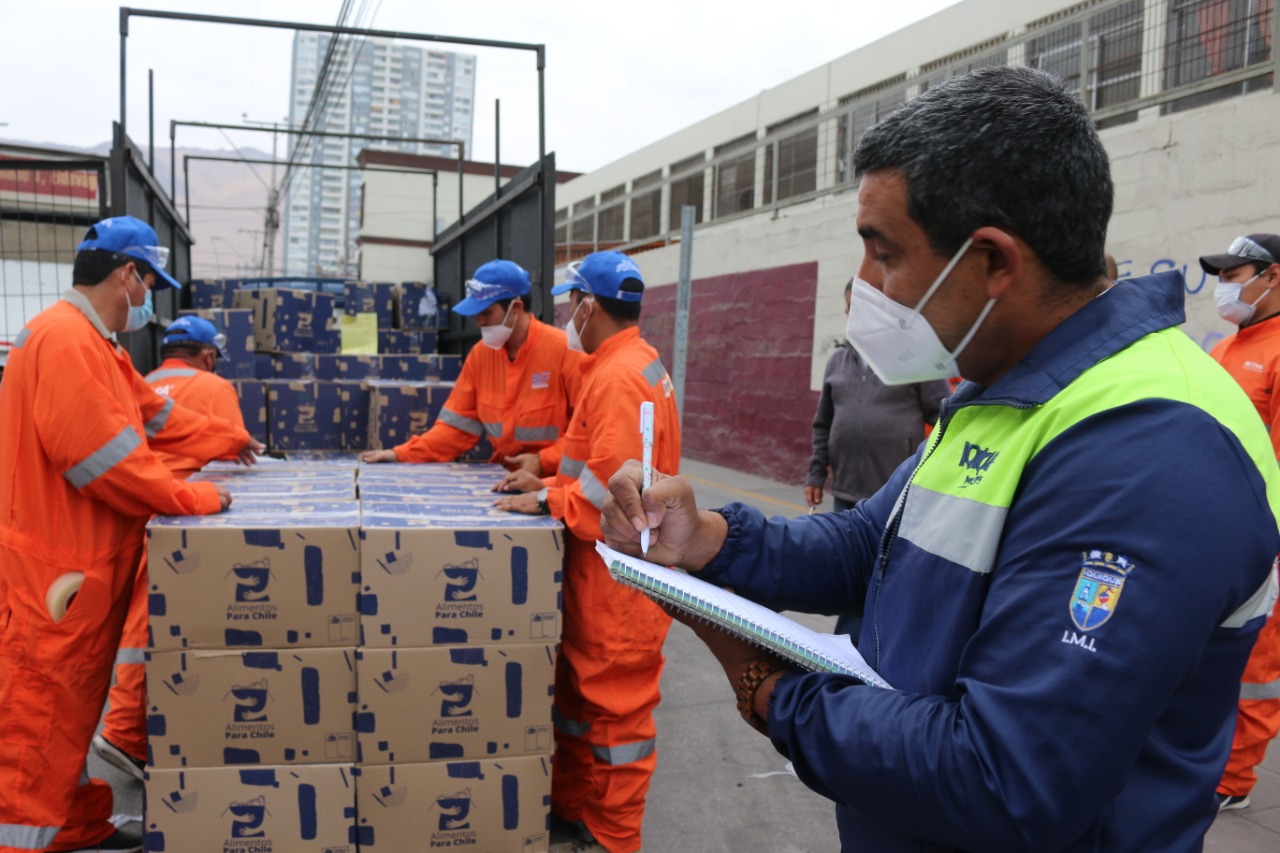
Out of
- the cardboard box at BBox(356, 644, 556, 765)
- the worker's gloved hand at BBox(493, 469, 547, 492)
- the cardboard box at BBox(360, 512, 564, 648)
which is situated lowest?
the cardboard box at BBox(356, 644, 556, 765)

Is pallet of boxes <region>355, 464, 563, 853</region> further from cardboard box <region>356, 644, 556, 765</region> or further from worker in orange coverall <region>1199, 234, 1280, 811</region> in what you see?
worker in orange coverall <region>1199, 234, 1280, 811</region>

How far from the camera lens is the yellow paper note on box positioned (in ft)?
21.9

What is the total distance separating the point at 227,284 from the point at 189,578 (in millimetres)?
4803

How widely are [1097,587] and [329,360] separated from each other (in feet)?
19.0

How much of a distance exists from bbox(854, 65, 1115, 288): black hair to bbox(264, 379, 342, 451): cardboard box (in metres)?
4.64

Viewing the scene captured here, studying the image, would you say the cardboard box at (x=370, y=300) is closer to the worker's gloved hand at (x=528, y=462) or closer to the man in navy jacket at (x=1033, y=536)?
the worker's gloved hand at (x=528, y=462)

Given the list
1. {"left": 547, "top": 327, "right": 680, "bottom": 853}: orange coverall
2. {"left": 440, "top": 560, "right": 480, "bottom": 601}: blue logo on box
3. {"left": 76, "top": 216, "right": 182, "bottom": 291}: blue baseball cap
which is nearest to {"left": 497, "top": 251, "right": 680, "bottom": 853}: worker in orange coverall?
{"left": 547, "top": 327, "right": 680, "bottom": 853}: orange coverall

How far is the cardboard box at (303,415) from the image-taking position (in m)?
5.06

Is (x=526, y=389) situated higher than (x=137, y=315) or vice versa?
(x=137, y=315)

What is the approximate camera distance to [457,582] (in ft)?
9.05

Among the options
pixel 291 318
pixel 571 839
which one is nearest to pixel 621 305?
pixel 571 839

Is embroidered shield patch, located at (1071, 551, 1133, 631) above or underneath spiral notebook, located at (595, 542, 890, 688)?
Result: above

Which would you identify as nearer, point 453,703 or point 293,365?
point 453,703

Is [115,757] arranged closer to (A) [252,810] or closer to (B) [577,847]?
(A) [252,810]
